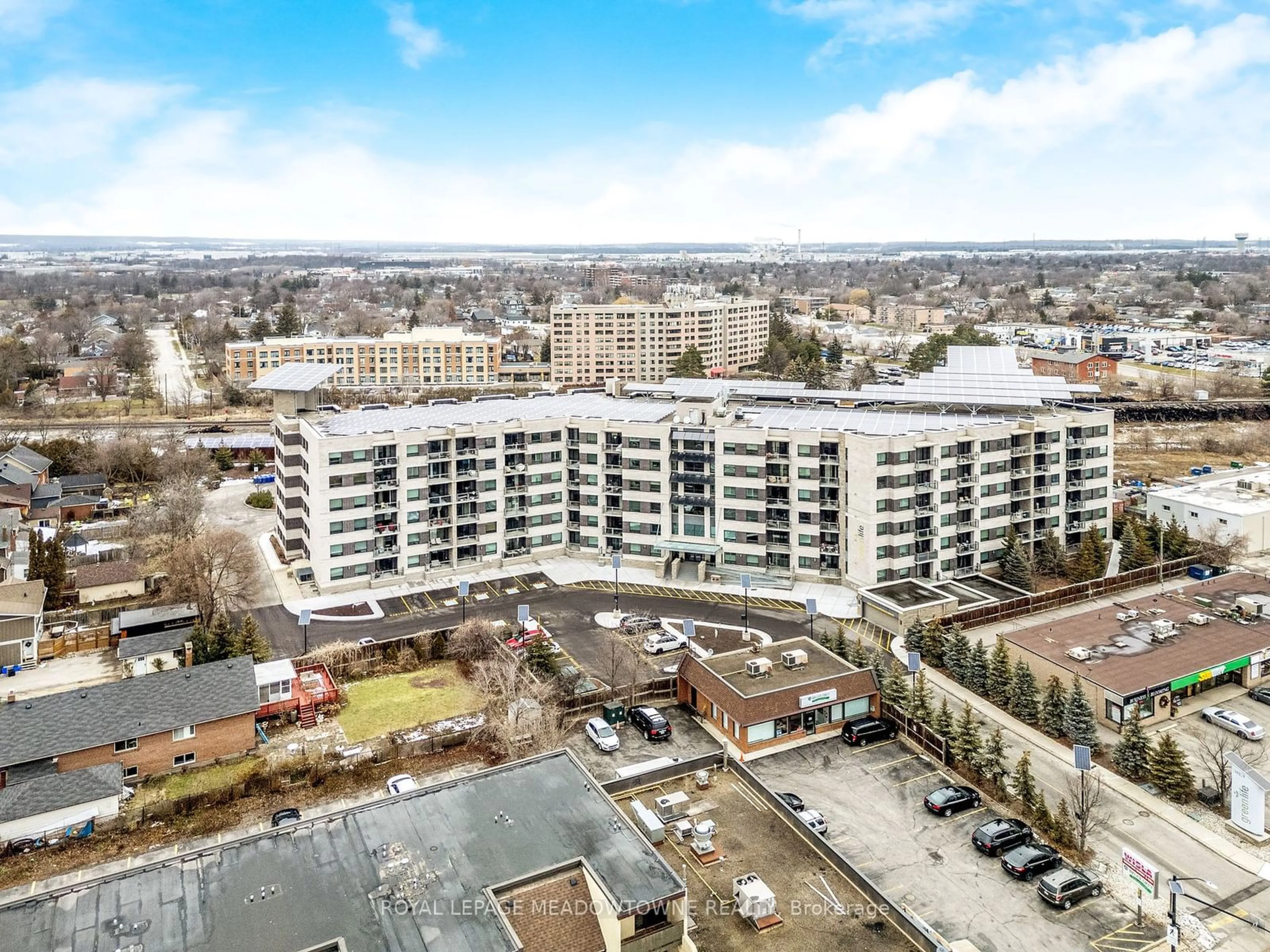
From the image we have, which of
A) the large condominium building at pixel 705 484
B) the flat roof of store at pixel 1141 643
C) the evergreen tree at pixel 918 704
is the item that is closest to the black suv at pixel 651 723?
the evergreen tree at pixel 918 704

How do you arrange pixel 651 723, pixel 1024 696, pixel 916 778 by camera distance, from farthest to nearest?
pixel 1024 696 < pixel 651 723 < pixel 916 778

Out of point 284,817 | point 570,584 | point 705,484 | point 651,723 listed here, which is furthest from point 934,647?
point 284,817

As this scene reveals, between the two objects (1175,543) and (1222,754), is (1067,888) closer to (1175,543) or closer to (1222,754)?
(1222,754)

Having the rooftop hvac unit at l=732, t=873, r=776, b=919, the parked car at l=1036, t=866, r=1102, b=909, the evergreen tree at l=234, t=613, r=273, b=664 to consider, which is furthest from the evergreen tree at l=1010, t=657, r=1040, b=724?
the evergreen tree at l=234, t=613, r=273, b=664

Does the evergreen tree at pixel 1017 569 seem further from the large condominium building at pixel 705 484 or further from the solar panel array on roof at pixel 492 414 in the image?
the solar panel array on roof at pixel 492 414

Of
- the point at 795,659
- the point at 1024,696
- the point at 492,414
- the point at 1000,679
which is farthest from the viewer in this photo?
the point at 492,414

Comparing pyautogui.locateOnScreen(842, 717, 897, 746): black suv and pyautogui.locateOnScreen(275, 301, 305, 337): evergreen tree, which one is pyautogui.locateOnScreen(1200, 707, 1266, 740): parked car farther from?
pyautogui.locateOnScreen(275, 301, 305, 337): evergreen tree

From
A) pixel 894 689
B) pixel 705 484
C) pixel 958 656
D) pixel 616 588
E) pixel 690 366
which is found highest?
pixel 690 366
